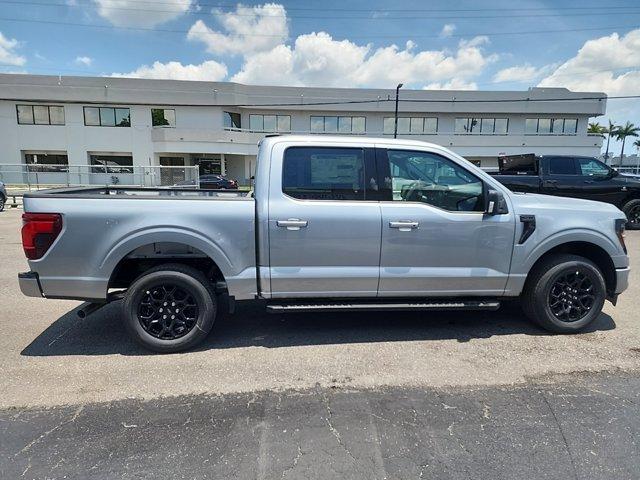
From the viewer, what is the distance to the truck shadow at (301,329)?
12.9 ft

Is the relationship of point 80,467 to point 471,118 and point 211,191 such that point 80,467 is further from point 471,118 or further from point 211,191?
point 471,118

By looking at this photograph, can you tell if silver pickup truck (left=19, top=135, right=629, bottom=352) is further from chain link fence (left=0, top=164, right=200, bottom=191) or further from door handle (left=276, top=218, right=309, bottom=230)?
chain link fence (left=0, top=164, right=200, bottom=191)

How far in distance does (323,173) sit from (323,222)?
1.66 ft

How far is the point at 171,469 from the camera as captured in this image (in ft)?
7.51

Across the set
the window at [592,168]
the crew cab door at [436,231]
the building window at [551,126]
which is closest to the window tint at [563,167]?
the window at [592,168]

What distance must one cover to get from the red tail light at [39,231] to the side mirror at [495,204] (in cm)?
393

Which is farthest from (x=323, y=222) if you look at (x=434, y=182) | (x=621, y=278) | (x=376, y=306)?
(x=621, y=278)

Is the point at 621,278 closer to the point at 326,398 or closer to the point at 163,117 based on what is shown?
the point at 326,398

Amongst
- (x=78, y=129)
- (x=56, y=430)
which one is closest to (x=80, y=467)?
(x=56, y=430)

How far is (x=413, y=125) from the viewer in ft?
125

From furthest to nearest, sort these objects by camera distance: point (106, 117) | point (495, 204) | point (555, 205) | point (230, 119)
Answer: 1. point (230, 119)
2. point (106, 117)
3. point (555, 205)
4. point (495, 204)

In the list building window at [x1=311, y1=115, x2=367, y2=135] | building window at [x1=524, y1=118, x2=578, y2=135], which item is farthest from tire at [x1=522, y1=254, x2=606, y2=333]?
building window at [x1=524, y1=118, x2=578, y2=135]

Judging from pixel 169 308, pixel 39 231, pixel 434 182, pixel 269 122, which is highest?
pixel 269 122

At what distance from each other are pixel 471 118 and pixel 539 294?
126ft
